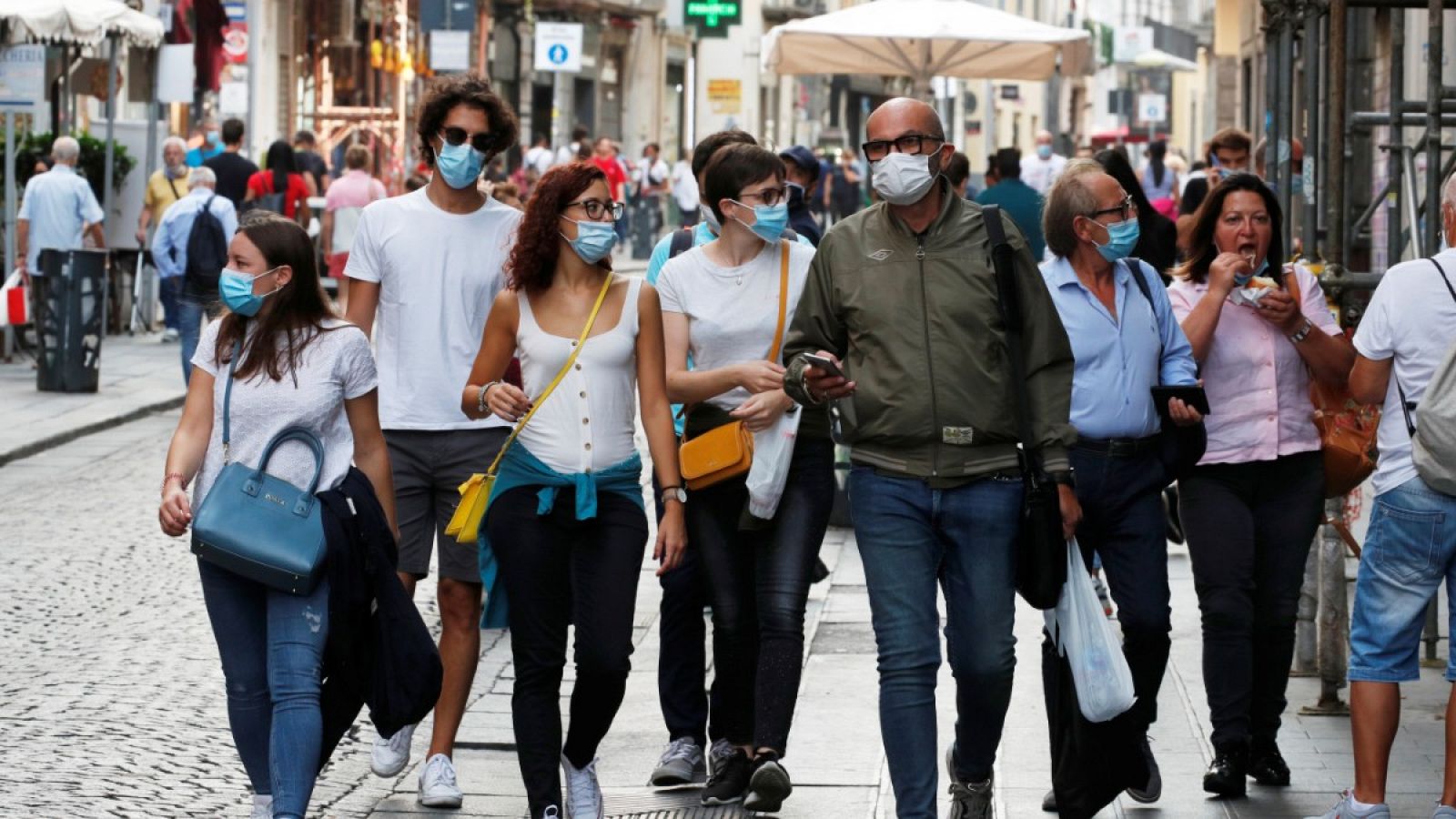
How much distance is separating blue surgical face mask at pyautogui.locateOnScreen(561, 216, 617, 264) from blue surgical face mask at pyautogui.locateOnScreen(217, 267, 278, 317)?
827 millimetres

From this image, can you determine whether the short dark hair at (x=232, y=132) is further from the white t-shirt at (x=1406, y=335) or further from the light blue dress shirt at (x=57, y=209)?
the white t-shirt at (x=1406, y=335)

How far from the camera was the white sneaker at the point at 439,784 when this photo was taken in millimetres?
6598

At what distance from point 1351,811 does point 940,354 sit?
1554 mm

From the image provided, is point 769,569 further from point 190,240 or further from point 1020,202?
point 190,240

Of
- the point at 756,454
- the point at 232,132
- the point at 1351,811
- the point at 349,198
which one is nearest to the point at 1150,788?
the point at 1351,811

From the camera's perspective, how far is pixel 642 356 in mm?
6250

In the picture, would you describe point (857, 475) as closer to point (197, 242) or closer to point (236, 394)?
point (236, 394)

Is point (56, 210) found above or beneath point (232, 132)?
beneath

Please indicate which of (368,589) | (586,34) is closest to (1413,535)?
(368,589)

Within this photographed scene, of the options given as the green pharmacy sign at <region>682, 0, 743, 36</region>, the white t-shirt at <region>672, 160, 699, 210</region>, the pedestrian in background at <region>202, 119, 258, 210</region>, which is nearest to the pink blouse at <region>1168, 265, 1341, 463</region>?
the pedestrian in background at <region>202, 119, 258, 210</region>

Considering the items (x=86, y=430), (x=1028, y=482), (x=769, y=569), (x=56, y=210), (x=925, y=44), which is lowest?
(x=86, y=430)

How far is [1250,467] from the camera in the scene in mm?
6719

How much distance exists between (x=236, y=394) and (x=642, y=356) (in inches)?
42.0

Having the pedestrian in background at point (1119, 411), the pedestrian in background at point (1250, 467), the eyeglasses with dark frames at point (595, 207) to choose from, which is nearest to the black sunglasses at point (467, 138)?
the eyeglasses with dark frames at point (595, 207)
